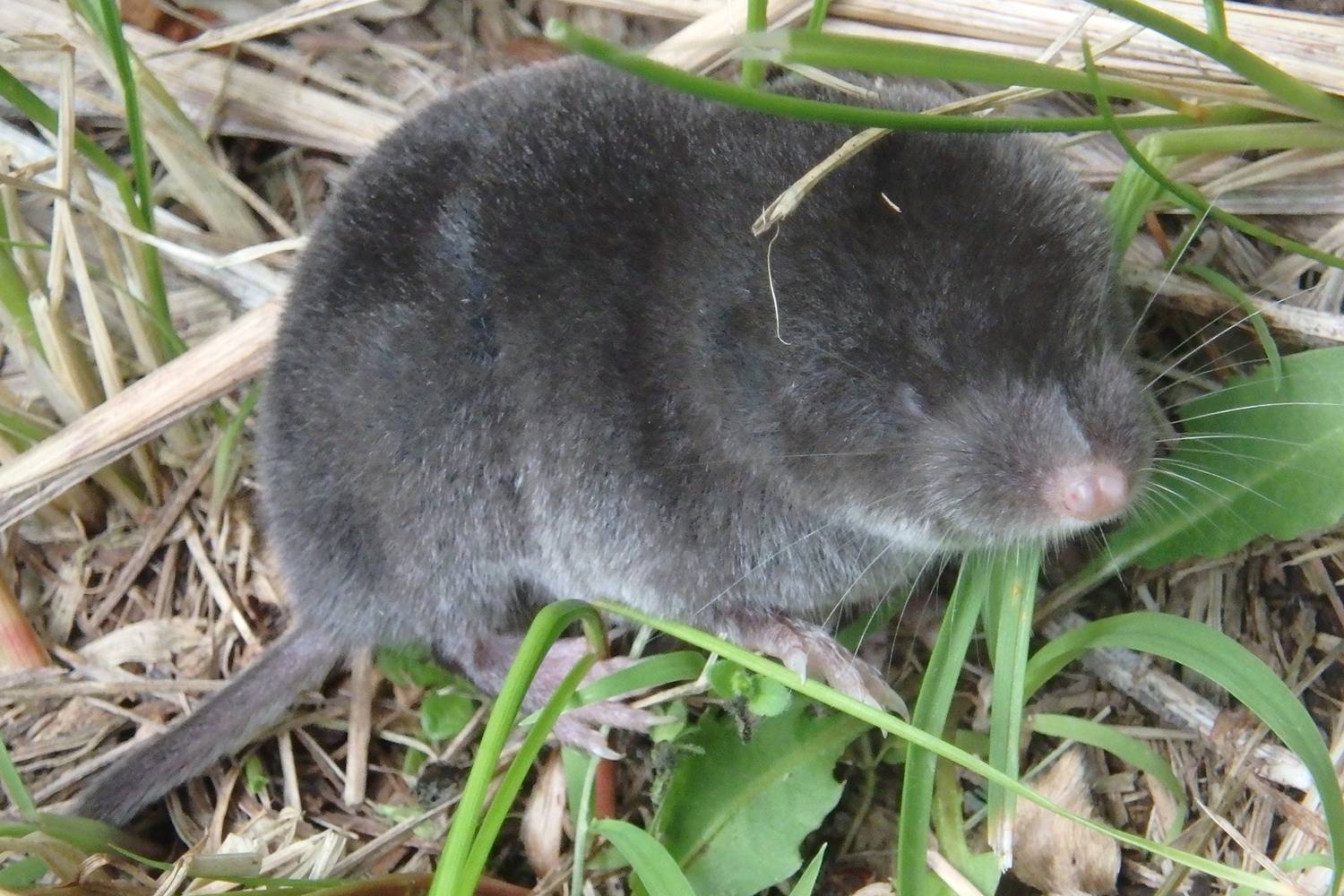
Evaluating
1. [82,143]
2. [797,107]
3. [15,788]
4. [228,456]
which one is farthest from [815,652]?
[82,143]

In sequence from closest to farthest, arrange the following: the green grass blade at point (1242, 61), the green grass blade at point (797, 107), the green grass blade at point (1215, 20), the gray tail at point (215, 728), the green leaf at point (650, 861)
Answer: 1. the green grass blade at point (797, 107)
2. the green grass blade at point (1242, 61)
3. the green grass blade at point (1215, 20)
4. the green leaf at point (650, 861)
5. the gray tail at point (215, 728)

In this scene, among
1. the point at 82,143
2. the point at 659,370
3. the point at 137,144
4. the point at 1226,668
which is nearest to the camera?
the point at 1226,668

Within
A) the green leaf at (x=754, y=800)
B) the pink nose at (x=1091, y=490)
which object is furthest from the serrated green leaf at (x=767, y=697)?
the pink nose at (x=1091, y=490)

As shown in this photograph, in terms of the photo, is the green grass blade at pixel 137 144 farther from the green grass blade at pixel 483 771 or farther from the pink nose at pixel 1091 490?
the pink nose at pixel 1091 490

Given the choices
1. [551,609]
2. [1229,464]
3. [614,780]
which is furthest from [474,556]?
[1229,464]

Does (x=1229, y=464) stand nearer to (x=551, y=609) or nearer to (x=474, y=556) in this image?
(x=551, y=609)

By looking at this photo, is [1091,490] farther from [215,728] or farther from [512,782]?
[215,728]
